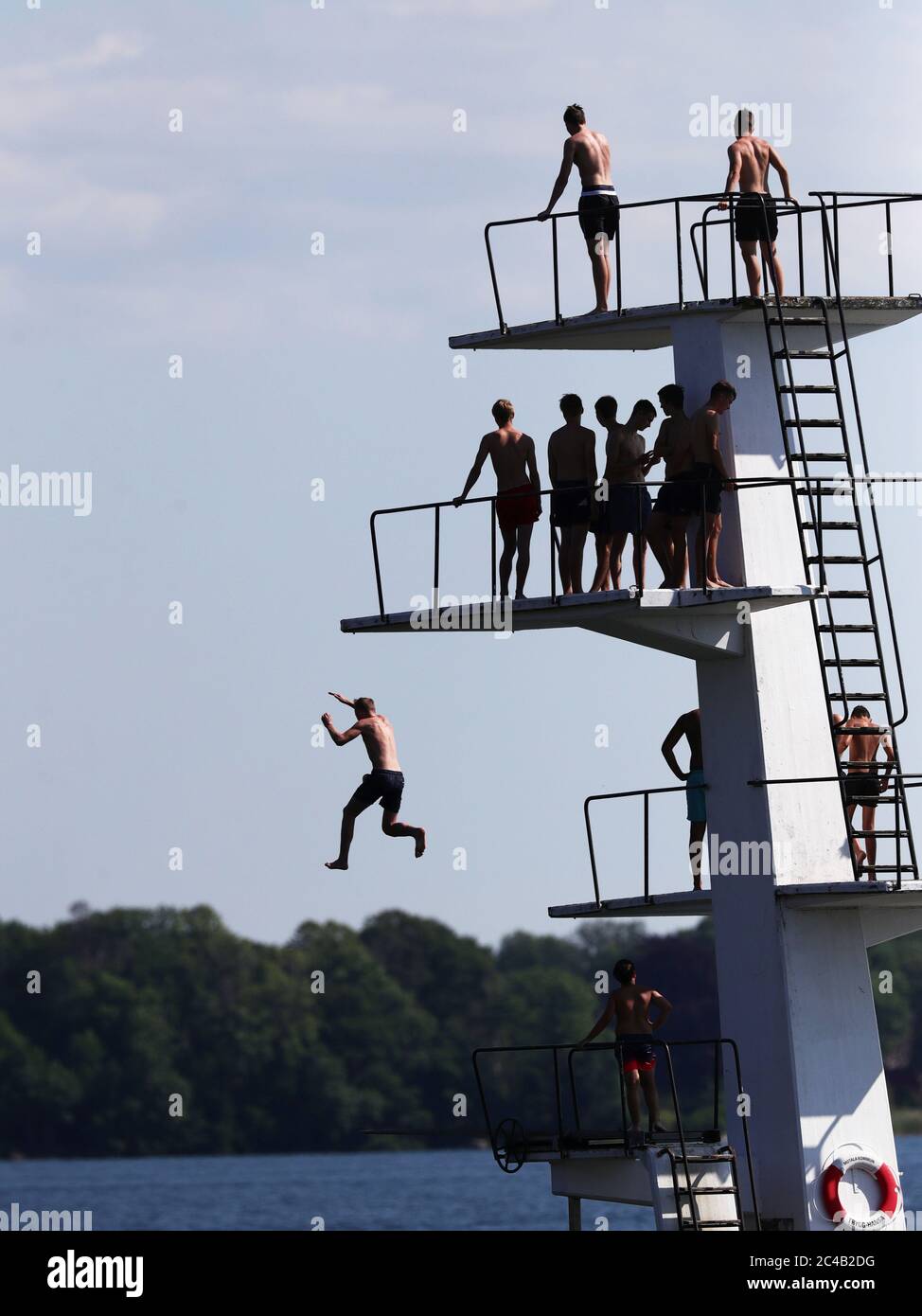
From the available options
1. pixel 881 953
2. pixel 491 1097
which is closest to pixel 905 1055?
pixel 881 953

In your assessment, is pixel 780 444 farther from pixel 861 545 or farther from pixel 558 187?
pixel 558 187

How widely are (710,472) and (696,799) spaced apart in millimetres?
3178

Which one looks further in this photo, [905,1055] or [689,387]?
[905,1055]

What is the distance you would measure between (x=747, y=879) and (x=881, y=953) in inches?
4777

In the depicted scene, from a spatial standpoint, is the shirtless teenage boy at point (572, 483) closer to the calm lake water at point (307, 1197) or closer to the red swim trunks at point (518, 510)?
the red swim trunks at point (518, 510)

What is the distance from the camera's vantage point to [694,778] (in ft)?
77.2

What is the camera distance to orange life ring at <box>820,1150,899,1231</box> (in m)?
22.3

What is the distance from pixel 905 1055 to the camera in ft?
455

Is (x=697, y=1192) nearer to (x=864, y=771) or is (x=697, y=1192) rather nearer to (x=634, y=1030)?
(x=634, y=1030)

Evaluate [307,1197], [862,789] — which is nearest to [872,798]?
[862,789]

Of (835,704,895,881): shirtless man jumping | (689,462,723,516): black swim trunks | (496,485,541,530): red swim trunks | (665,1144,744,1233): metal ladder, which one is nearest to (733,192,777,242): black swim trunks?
(689,462,723,516): black swim trunks

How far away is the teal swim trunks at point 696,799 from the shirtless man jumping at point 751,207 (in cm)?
470

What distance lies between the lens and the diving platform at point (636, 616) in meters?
22.1
